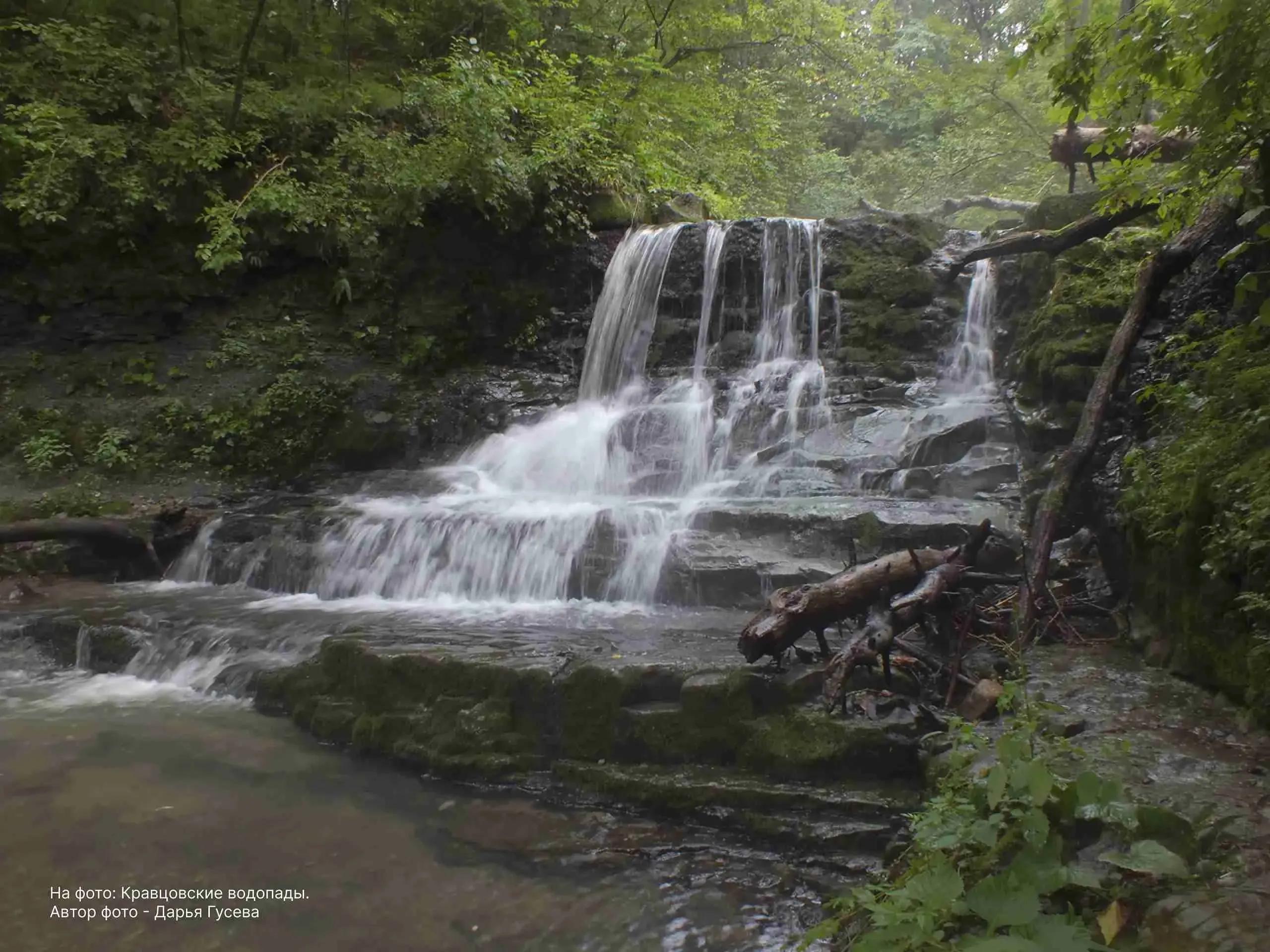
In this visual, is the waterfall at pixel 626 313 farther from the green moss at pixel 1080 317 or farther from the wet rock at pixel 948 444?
the green moss at pixel 1080 317

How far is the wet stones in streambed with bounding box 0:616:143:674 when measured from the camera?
235 inches

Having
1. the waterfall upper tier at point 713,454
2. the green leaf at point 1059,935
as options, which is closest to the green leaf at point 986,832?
the green leaf at point 1059,935

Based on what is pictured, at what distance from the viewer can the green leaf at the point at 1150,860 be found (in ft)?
6.53

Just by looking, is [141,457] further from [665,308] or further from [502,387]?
[665,308]

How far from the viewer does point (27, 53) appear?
1032cm

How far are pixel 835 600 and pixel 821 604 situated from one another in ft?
0.28

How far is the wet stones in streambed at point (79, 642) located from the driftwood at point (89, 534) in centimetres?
182

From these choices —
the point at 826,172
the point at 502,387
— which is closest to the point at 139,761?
the point at 502,387

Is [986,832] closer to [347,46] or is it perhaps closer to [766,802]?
[766,802]

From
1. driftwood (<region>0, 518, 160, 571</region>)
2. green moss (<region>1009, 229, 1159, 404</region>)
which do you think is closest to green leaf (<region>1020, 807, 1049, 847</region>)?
green moss (<region>1009, 229, 1159, 404</region>)

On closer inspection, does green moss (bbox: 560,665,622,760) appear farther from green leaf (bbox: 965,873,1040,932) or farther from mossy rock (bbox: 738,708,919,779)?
green leaf (bbox: 965,873,1040,932)

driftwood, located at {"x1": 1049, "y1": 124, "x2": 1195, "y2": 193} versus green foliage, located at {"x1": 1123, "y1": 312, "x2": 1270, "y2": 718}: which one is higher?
driftwood, located at {"x1": 1049, "y1": 124, "x2": 1195, "y2": 193}

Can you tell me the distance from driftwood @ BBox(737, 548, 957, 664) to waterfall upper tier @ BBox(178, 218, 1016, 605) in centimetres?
144

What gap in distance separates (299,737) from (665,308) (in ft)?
27.7
